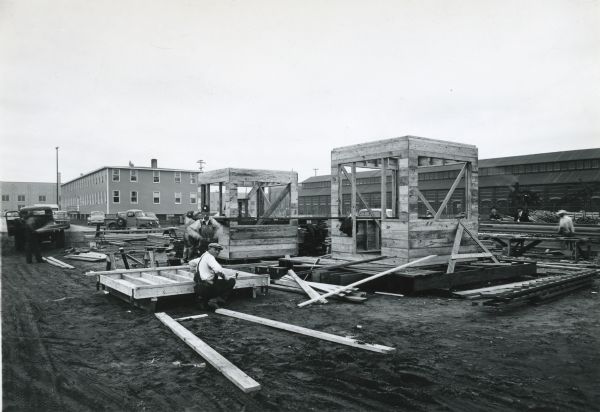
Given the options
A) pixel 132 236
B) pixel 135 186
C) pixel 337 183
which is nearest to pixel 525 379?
pixel 337 183

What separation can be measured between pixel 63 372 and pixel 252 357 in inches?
83.7

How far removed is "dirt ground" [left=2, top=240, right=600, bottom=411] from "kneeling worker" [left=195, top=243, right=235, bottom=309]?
1.51 ft

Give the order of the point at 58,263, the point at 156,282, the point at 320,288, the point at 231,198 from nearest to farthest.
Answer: the point at 156,282
the point at 320,288
the point at 231,198
the point at 58,263

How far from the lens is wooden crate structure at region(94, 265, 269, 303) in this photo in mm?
7797

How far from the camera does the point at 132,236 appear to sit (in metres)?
24.9

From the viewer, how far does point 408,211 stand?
9.69m

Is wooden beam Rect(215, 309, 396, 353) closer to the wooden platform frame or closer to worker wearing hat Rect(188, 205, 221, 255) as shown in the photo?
the wooden platform frame

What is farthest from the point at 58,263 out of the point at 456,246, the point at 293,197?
the point at 456,246

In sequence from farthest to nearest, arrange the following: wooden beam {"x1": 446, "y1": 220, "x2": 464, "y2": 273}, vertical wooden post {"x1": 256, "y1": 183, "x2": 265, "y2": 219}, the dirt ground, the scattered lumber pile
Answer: vertical wooden post {"x1": 256, "y1": 183, "x2": 265, "y2": 219}, the scattered lumber pile, wooden beam {"x1": 446, "y1": 220, "x2": 464, "y2": 273}, the dirt ground

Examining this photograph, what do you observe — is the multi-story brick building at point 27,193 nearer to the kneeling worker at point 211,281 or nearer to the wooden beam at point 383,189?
the kneeling worker at point 211,281

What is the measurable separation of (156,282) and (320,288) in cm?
347

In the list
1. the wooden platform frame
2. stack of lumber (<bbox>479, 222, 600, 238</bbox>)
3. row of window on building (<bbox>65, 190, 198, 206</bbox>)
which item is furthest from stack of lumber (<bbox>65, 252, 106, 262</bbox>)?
row of window on building (<bbox>65, 190, 198, 206</bbox>)

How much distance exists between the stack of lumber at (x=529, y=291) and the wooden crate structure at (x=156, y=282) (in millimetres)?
4365

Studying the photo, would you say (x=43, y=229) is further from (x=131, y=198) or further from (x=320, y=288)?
(x=131, y=198)
